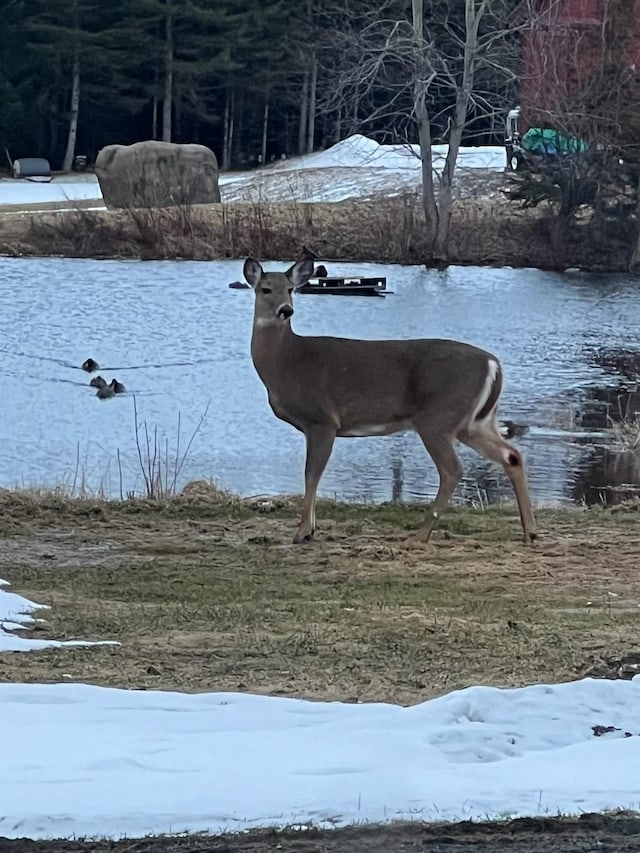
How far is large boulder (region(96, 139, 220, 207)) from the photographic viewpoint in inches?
1610

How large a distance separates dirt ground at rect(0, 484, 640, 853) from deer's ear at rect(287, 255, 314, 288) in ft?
5.20

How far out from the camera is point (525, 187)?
38.7 metres

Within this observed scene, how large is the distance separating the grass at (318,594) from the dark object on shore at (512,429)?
687cm

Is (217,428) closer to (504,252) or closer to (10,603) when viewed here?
(10,603)

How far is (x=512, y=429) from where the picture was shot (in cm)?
1916

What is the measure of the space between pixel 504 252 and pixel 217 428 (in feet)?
63.3

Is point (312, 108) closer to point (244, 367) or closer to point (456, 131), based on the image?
point (456, 131)

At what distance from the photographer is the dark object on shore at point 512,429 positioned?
61.4 feet

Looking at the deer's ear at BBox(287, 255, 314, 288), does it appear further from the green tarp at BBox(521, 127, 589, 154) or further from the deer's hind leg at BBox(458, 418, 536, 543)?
the green tarp at BBox(521, 127, 589, 154)

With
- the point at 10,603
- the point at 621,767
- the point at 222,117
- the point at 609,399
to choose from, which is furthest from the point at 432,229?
the point at 621,767

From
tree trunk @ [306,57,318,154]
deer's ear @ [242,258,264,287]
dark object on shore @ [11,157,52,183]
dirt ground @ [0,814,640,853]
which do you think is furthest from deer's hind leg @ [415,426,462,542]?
tree trunk @ [306,57,318,154]

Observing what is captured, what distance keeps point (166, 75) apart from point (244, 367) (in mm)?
38250

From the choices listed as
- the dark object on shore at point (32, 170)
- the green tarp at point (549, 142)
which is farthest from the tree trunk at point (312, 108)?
the green tarp at point (549, 142)

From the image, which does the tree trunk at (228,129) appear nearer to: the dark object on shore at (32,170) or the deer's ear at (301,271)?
the dark object on shore at (32,170)
